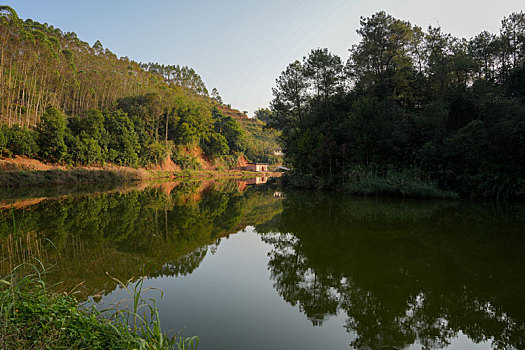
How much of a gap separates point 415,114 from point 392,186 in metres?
5.36

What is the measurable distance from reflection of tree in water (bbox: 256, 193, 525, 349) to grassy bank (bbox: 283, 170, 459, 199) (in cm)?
552

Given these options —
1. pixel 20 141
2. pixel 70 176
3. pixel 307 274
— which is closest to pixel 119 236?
pixel 307 274

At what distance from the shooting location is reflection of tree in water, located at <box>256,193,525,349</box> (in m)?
3.01

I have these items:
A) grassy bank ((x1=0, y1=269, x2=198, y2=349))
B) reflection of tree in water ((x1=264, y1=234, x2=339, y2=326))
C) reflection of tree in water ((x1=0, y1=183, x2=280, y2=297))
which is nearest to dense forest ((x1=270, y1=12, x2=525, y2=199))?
reflection of tree in water ((x1=0, y1=183, x2=280, y2=297))

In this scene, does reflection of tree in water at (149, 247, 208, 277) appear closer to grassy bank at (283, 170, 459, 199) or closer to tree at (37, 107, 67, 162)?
grassy bank at (283, 170, 459, 199)

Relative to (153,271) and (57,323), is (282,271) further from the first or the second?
(57,323)

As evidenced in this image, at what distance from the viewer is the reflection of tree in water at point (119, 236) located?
4.53 metres

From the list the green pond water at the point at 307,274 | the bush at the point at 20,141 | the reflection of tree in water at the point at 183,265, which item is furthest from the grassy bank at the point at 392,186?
the bush at the point at 20,141

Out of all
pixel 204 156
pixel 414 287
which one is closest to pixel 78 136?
pixel 204 156

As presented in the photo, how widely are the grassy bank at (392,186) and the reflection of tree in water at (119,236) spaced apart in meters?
6.47

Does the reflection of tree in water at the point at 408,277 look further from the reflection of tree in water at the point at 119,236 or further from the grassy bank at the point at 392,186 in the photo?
the grassy bank at the point at 392,186

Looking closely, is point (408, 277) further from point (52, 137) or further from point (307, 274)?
point (52, 137)

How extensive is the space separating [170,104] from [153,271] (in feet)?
131

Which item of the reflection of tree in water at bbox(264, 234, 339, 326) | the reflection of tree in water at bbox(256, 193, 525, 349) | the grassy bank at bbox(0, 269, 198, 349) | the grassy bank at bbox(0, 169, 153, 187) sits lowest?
the reflection of tree in water at bbox(264, 234, 339, 326)
